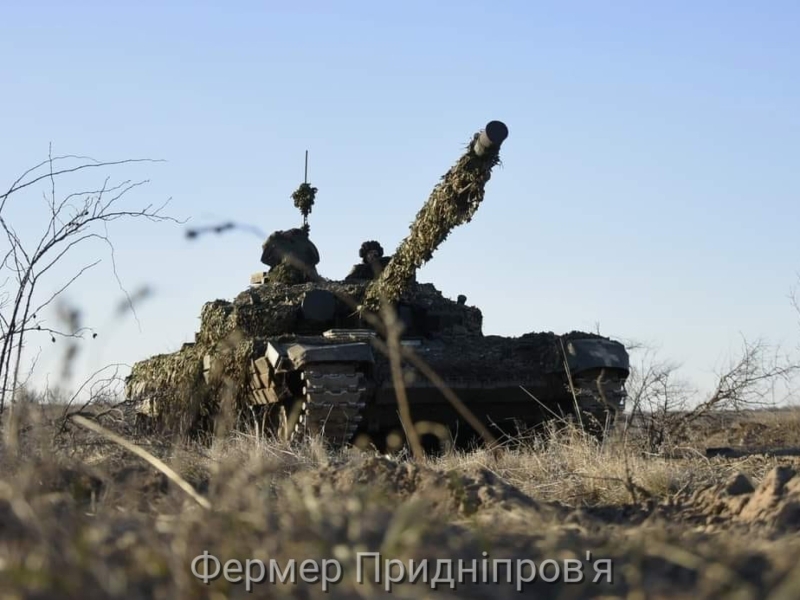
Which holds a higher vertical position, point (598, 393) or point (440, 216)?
point (440, 216)

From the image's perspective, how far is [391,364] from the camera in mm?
10789

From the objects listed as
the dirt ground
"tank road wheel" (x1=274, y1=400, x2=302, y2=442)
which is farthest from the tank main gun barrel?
the dirt ground

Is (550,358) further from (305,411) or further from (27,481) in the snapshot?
(27,481)

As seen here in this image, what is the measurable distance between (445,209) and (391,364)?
1432 mm

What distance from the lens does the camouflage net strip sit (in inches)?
401

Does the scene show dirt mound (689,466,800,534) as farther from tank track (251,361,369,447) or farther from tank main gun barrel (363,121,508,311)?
tank track (251,361,369,447)

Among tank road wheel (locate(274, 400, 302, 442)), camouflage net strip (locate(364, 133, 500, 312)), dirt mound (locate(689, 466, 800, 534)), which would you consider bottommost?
dirt mound (locate(689, 466, 800, 534))

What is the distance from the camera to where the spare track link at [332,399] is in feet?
34.4

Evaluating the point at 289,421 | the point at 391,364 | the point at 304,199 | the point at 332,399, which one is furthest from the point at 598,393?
the point at 304,199

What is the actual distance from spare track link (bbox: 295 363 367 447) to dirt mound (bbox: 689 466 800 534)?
5592mm

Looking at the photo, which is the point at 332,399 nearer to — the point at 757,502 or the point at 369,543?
the point at 757,502

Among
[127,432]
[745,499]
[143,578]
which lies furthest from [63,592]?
[127,432]

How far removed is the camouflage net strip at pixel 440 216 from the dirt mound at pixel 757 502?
16.2 feet

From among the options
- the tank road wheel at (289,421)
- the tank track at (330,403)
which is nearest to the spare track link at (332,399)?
the tank track at (330,403)
